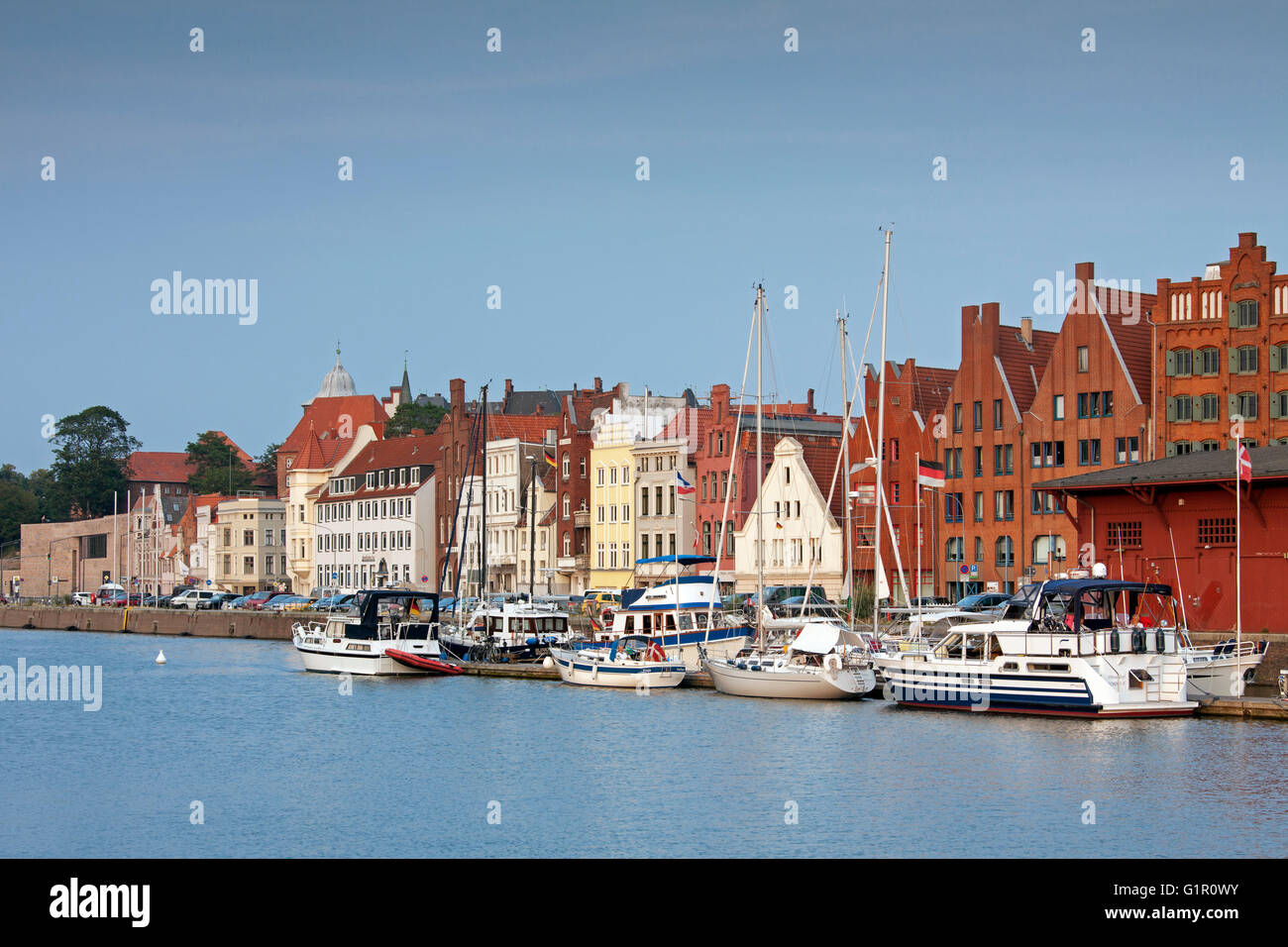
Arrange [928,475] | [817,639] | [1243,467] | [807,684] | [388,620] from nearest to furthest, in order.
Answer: [1243,467]
[807,684]
[817,639]
[928,475]
[388,620]

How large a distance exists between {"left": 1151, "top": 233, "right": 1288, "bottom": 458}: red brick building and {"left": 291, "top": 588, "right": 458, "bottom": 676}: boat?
3796 cm

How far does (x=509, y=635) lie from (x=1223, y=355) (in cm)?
3776

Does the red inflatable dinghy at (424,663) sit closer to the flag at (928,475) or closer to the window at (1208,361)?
the flag at (928,475)

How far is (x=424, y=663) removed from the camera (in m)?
73.8

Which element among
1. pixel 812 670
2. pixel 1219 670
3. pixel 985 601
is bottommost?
pixel 812 670

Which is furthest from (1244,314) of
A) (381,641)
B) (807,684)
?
(381,641)

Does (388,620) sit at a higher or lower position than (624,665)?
higher

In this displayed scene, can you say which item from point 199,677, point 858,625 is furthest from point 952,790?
point 199,677

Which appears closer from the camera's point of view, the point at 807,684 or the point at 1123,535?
the point at 807,684

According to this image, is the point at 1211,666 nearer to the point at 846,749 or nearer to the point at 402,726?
the point at 846,749

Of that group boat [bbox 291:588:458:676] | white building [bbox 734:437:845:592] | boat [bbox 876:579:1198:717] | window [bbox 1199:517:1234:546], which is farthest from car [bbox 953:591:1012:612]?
boat [bbox 291:588:458:676]

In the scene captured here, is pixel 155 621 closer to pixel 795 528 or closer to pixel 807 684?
pixel 795 528

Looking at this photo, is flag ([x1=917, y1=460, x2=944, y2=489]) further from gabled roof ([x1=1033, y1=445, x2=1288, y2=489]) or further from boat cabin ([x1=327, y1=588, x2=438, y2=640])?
boat cabin ([x1=327, y1=588, x2=438, y2=640])

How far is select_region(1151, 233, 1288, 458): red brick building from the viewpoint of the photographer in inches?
2936
